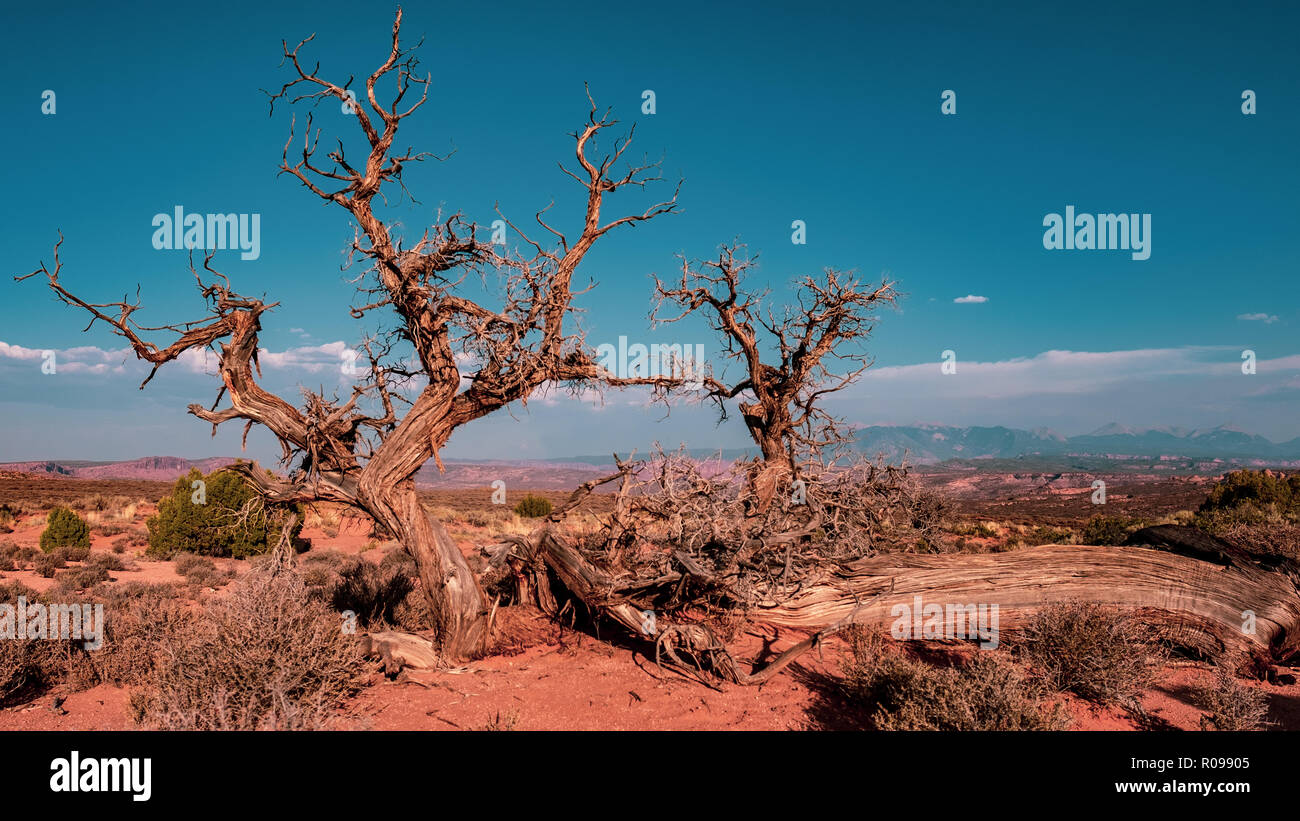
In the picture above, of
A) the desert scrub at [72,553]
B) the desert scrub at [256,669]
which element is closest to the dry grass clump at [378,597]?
the desert scrub at [256,669]

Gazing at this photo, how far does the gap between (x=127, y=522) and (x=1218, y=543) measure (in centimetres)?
2820

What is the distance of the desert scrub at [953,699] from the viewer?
4324mm

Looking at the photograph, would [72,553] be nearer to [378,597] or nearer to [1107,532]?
[378,597]

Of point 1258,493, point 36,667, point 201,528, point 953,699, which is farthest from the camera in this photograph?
point 1258,493

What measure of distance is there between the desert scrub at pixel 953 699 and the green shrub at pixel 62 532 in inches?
696

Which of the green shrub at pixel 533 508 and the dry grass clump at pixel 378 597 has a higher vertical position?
the dry grass clump at pixel 378 597

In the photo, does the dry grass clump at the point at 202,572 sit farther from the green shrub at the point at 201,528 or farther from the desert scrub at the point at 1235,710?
the desert scrub at the point at 1235,710

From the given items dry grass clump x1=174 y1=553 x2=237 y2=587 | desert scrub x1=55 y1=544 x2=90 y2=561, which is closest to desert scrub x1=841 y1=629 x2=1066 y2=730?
dry grass clump x1=174 y1=553 x2=237 y2=587

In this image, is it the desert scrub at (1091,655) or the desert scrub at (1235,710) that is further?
the desert scrub at (1091,655)

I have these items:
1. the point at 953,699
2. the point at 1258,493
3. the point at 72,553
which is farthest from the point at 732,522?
the point at 1258,493

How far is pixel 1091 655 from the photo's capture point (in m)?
5.71

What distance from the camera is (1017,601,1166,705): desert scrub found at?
557cm

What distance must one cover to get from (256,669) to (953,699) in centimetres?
527
